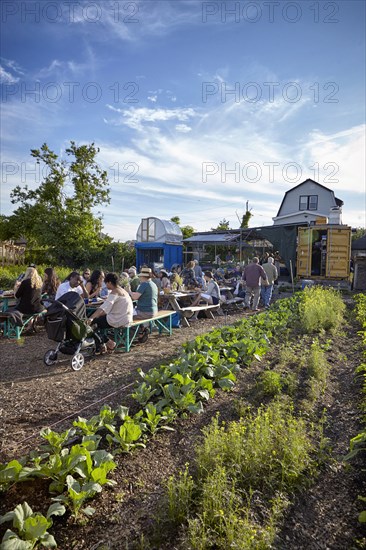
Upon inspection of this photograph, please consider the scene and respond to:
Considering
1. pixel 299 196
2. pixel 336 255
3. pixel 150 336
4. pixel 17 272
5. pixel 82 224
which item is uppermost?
pixel 299 196

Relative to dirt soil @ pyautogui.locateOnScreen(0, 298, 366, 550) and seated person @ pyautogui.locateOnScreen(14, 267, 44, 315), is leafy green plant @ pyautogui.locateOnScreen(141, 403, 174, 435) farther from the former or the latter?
seated person @ pyautogui.locateOnScreen(14, 267, 44, 315)

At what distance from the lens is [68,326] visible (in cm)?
527

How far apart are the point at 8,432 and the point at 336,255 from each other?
610 inches

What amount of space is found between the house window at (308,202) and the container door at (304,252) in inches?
642

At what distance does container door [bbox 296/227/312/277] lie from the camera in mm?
16516

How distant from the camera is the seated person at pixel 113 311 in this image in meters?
5.84

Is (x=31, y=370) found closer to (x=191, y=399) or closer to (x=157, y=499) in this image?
(x=191, y=399)

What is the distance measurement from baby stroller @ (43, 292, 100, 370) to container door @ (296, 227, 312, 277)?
13279 mm

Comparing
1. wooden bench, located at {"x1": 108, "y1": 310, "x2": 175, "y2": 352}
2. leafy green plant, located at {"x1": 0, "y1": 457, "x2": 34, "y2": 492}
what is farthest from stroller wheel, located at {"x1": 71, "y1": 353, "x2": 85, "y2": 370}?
leafy green plant, located at {"x1": 0, "y1": 457, "x2": 34, "y2": 492}

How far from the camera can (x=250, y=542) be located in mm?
1882

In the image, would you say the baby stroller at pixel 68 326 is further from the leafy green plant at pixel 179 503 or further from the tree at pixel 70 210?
the tree at pixel 70 210

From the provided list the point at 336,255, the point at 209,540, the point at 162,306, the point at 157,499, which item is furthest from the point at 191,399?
the point at 336,255

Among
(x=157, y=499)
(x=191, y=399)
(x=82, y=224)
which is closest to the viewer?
(x=157, y=499)

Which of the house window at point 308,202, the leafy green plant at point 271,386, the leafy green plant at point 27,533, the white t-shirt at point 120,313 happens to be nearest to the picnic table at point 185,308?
the white t-shirt at point 120,313
